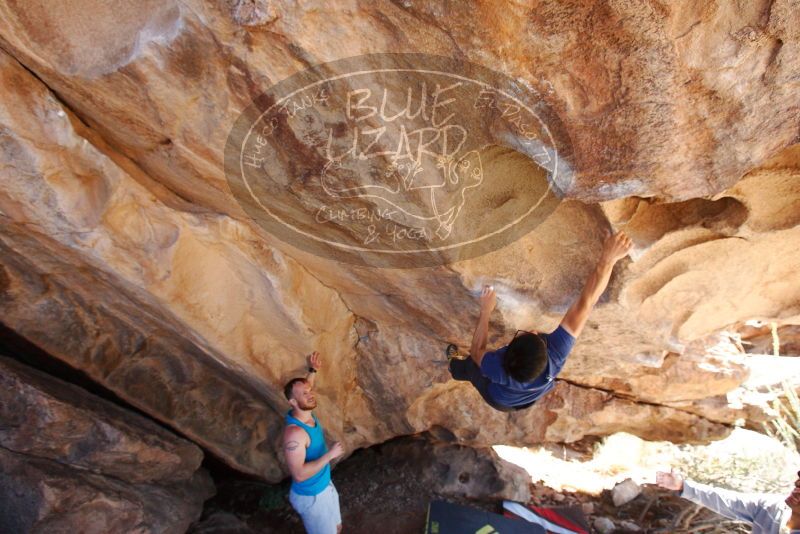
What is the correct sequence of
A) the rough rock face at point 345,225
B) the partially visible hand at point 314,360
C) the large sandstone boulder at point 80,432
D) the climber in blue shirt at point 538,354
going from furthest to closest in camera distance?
1. the partially visible hand at point 314,360
2. the large sandstone boulder at point 80,432
3. the climber in blue shirt at point 538,354
4. the rough rock face at point 345,225

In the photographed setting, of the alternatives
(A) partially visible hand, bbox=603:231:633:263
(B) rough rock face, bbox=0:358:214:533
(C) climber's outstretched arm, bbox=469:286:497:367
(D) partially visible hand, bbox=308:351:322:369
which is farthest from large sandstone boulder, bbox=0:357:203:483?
(A) partially visible hand, bbox=603:231:633:263

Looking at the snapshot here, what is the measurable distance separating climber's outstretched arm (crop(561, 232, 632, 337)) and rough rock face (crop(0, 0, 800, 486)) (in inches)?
5.9

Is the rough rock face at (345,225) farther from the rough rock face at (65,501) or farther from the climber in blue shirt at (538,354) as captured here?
the rough rock face at (65,501)

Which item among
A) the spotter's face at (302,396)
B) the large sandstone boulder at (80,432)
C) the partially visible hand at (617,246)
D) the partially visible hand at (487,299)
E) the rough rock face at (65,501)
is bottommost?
the rough rock face at (65,501)

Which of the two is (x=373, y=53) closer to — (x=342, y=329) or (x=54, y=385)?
(x=342, y=329)

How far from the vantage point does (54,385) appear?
2.96 metres

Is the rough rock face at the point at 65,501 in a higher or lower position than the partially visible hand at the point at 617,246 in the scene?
lower

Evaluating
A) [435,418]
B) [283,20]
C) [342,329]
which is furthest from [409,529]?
[283,20]

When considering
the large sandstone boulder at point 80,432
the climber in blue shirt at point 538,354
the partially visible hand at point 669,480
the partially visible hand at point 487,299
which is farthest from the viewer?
the partially visible hand at point 669,480

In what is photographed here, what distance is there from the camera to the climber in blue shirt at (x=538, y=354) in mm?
2281

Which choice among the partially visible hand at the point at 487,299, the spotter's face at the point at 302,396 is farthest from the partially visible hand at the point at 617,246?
the spotter's face at the point at 302,396

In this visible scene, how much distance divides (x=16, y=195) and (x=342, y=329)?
1.97 metres

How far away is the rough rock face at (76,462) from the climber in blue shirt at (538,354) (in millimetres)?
2174

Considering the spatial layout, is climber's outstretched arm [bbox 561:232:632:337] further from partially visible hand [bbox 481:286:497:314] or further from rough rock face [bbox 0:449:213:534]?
rough rock face [bbox 0:449:213:534]
